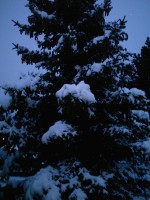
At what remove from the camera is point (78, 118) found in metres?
5.76

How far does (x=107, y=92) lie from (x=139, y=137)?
1693 mm

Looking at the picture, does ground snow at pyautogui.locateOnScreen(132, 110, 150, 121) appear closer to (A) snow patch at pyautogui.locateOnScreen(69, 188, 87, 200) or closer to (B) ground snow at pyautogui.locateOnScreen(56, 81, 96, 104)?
(B) ground snow at pyautogui.locateOnScreen(56, 81, 96, 104)

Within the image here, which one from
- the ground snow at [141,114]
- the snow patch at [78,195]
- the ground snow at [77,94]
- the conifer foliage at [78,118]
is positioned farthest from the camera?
the ground snow at [141,114]

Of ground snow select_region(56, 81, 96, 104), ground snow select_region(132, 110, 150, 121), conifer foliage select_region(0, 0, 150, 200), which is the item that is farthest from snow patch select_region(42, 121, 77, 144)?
ground snow select_region(132, 110, 150, 121)

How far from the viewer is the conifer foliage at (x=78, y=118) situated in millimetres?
4809

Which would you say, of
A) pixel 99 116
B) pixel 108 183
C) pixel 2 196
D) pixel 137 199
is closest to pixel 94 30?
pixel 99 116

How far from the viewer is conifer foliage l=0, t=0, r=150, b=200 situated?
189 inches

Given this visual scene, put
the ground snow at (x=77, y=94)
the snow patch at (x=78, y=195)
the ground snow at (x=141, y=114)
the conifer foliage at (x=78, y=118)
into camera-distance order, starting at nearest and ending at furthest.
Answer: the ground snow at (x=77, y=94) → the snow patch at (x=78, y=195) → the conifer foliage at (x=78, y=118) → the ground snow at (x=141, y=114)

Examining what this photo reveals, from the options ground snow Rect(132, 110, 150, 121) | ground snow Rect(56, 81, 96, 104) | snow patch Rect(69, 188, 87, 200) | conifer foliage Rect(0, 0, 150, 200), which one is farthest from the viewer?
ground snow Rect(132, 110, 150, 121)

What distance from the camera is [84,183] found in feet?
16.1

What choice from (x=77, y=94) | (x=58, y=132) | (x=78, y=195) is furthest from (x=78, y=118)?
(x=78, y=195)

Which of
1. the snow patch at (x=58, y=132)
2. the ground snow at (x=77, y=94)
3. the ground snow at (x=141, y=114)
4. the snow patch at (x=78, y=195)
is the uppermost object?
the ground snow at (x=141, y=114)

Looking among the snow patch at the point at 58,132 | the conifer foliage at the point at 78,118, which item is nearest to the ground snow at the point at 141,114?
the conifer foliage at the point at 78,118

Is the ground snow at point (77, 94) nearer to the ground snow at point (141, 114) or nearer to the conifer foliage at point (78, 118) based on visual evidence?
the conifer foliage at point (78, 118)
